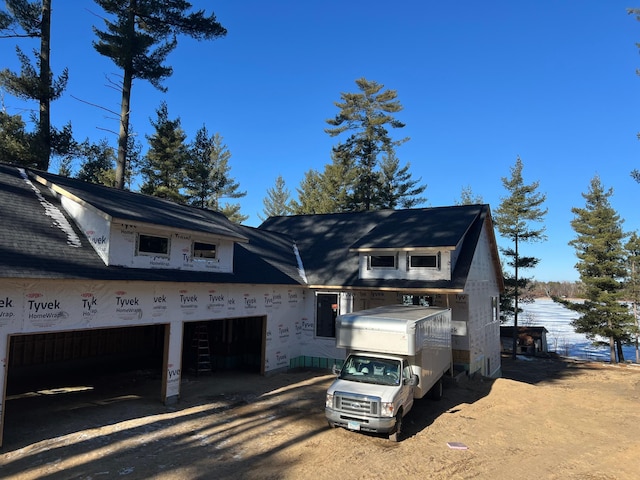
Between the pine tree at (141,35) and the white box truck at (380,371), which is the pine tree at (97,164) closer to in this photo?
the pine tree at (141,35)

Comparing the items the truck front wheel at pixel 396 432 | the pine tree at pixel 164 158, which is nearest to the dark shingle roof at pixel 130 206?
the truck front wheel at pixel 396 432

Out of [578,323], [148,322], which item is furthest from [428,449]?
[578,323]

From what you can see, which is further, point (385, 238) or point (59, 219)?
point (385, 238)

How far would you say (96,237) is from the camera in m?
12.3

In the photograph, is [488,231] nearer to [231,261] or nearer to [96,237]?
[231,261]

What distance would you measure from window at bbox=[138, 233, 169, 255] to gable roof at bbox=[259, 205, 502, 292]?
851cm

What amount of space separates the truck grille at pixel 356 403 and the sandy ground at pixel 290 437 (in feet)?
2.71

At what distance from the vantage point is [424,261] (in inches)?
742

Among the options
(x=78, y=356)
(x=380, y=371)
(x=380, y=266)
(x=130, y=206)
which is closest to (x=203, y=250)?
(x=130, y=206)

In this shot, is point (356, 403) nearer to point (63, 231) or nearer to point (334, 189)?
point (63, 231)

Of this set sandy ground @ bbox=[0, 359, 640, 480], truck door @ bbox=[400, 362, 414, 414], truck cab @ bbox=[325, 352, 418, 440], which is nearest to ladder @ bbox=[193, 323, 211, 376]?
sandy ground @ bbox=[0, 359, 640, 480]

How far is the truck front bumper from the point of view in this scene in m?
10.0

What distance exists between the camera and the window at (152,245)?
1312 cm

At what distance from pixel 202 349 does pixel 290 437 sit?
9225 millimetres
